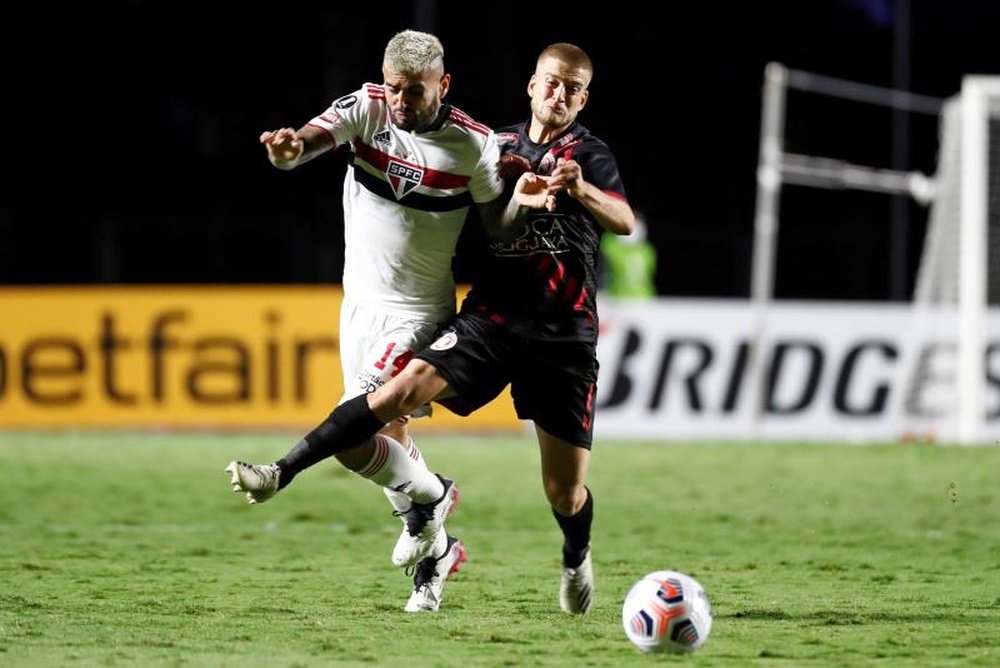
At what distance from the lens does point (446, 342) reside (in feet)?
21.8

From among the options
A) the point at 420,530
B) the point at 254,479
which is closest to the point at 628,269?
the point at 420,530

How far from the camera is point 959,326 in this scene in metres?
15.6

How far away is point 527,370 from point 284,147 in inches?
50.6

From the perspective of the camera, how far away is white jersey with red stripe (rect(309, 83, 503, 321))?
6.64 m

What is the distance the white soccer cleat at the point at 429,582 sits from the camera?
6777 millimetres

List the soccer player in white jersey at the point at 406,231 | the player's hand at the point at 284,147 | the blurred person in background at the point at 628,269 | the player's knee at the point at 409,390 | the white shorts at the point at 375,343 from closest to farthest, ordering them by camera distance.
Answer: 1. the player's hand at the point at 284,147
2. the player's knee at the point at 409,390
3. the soccer player in white jersey at the point at 406,231
4. the white shorts at the point at 375,343
5. the blurred person in background at the point at 628,269

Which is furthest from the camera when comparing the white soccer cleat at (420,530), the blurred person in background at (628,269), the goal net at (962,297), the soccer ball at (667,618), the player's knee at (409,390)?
the blurred person in background at (628,269)

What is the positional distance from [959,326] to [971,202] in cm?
112

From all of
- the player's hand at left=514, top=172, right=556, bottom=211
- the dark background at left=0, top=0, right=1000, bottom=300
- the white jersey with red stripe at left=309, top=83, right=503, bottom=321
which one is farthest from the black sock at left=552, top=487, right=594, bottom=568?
the dark background at left=0, top=0, right=1000, bottom=300

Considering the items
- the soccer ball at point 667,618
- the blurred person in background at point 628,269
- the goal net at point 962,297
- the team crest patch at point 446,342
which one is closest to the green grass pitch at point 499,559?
the soccer ball at point 667,618

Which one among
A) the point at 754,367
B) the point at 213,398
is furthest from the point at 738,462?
the point at 213,398

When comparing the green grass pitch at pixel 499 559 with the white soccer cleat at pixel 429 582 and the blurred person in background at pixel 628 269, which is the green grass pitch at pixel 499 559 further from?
the blurred person in background at pixel 628 269

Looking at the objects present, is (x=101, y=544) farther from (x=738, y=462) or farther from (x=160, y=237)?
(x=160, y=237)

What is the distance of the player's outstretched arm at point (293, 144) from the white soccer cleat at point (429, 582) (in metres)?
1.70
